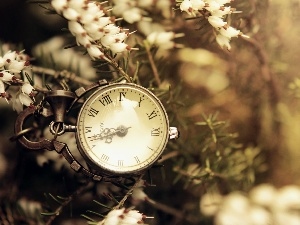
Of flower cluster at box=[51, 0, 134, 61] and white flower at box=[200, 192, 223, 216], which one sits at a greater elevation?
flower cluster at box=[51, 0, 134, 61]

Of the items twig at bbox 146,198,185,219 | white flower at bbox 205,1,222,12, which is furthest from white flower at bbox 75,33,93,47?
twig at bbox 146,198,185,219

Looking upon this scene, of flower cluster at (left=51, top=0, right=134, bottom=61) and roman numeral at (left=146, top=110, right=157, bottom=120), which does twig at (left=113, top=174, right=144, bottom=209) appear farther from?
flower cluster at (left=51, top=0, right=134, bottom=61)

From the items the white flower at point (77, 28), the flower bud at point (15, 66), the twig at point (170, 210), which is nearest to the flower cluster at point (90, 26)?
the white flower at point (77, 28)

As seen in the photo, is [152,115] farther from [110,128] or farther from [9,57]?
[9,57]

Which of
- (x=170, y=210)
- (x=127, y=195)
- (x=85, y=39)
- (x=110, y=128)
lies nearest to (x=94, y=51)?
(x=85, y=39)

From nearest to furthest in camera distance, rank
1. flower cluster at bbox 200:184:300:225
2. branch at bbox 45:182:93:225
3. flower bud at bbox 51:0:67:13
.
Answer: flower bud at bbox 51:0:67:13 < branch at bbox 45:182:93:225 < flower cluster at bbox 200:184:300:225
